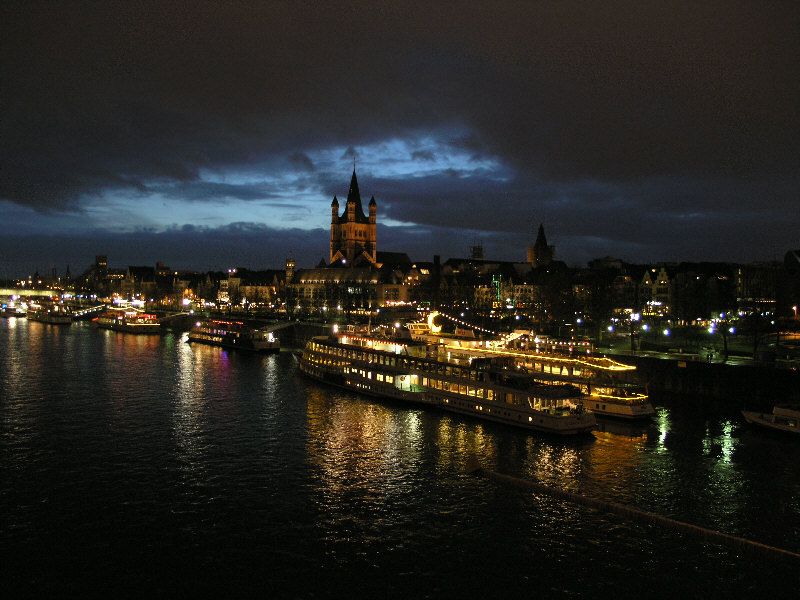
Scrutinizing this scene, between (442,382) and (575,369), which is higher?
(575,369)

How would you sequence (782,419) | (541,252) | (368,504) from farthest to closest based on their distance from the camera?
(541,252)
(782,419)
(368,504)

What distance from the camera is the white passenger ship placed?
41156mm

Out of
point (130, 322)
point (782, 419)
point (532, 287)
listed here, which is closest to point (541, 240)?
point (532, 287)

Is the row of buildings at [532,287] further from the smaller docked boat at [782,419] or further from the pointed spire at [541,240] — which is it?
the smaller docked boat at [782,419]

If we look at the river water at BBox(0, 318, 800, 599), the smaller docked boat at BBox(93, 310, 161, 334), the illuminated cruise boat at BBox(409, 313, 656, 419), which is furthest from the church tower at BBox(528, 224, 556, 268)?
the river water at BBox(0, 318, 800, 599)

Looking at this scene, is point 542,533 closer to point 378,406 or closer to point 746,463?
point 746,463

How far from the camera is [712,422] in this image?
44.0m

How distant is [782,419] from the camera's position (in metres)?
40.3

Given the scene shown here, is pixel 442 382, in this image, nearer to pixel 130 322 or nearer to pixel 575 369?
pixel 575 369

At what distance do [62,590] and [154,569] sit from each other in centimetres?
281

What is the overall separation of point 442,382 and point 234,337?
161 ft

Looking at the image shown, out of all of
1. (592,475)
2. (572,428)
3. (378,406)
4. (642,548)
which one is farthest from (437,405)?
(642,548)

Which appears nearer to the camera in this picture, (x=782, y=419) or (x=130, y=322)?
(x=782, y=419)

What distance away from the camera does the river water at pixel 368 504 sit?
22172 mm
